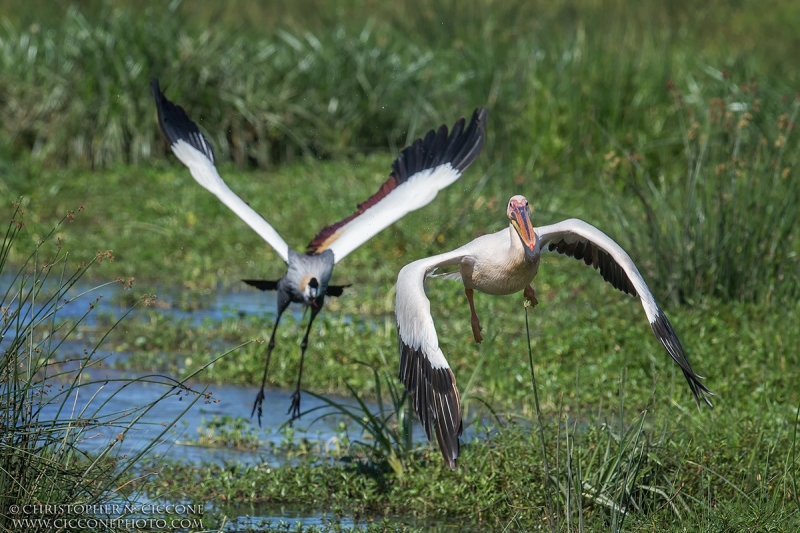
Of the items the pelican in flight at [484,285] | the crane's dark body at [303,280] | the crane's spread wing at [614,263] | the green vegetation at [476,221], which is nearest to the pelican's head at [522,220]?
the pelican in flight at [484,285]

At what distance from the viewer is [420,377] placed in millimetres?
3793

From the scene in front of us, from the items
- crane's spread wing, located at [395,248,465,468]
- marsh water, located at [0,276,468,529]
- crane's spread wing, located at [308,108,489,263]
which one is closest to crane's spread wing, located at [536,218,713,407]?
crane's spread wing, located at [395,248,465,468]

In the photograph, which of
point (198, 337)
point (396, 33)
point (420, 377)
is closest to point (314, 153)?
point (396, 33)

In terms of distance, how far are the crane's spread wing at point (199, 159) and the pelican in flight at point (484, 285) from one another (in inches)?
42.7

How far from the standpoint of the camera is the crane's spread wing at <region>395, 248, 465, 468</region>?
3.61 m

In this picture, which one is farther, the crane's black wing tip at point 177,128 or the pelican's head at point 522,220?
the crane's black wing tip at point 177,128

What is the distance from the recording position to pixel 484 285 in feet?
14.8

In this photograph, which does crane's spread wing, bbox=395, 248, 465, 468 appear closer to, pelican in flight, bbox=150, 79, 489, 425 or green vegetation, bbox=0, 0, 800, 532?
green vegetation, bbox=0, 0, 800, 532

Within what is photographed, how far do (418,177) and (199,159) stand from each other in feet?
3.57

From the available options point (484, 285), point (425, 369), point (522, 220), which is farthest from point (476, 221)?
point (425, 369)

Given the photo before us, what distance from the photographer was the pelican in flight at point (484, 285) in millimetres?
3670

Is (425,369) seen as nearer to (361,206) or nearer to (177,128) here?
(361,206)

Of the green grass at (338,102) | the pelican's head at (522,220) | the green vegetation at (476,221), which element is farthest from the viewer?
the green grass at (338,102)

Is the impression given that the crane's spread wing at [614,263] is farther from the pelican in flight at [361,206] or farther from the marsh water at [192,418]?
the marsh water at [192,418]
